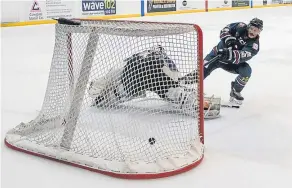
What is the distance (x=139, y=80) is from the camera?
6.51ft

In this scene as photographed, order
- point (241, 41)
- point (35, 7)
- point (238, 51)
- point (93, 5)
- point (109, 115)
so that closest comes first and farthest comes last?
point (109, 115) < point (238, 51) < point (241, 41) < point (35, 7) < point (93, 5)

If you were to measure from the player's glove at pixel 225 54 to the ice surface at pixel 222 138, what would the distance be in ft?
0.97

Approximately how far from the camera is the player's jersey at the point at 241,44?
262 centimetres

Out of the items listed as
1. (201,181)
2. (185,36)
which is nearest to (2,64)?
(185,36)

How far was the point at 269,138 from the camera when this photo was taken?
2.18 metres

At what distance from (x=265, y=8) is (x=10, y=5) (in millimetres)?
7919

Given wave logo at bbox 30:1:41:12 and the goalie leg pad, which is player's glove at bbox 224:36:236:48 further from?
wave logo at bbox 30:1:41:12

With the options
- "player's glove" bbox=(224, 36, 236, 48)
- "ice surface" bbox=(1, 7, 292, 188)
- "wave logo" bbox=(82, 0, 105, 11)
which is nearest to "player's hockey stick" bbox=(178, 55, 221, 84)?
"ice surface" bbox=(1, 7, 292, 188)

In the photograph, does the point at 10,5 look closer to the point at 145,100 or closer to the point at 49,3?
the point at 49,3

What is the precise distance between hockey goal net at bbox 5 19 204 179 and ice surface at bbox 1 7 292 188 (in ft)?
0.24

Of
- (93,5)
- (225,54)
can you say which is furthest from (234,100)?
(93,5)

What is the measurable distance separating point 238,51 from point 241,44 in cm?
12

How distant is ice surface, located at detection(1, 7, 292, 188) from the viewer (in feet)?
5.54

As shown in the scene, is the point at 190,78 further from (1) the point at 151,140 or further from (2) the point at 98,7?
(2) the point at 98,7
